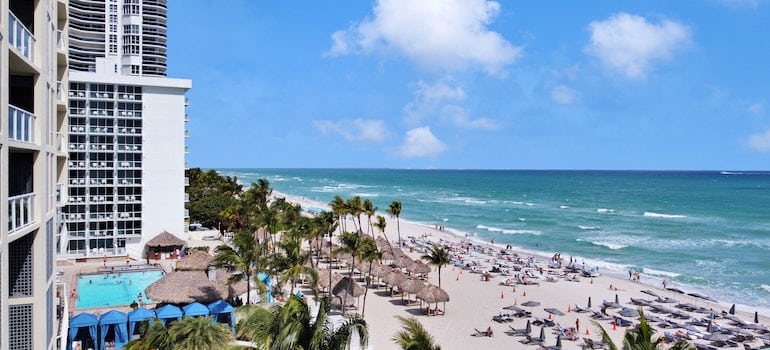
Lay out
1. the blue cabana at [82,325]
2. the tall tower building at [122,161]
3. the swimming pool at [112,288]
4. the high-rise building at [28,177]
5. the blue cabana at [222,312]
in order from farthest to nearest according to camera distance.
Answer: the tall tower building at [122,161] → the swimming pool at [112,288] → the blue cabana at [222,312] → the blue cabana at [82,325] → the high-rise building at [28,177]

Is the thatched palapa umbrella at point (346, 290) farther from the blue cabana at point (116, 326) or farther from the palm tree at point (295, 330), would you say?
the palm tree at point (295, 330)

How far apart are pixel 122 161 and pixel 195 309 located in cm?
2551

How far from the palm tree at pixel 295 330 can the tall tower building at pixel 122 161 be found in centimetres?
3510

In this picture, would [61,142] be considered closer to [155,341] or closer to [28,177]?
[28,177]

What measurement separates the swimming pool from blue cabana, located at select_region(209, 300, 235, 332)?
5837 mm

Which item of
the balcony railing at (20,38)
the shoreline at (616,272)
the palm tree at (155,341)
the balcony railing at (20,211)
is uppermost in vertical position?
the balcony railing at (20,38)

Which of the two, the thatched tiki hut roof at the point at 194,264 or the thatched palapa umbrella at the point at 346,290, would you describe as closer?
the thatched tiki hut roof at the point at 194,264

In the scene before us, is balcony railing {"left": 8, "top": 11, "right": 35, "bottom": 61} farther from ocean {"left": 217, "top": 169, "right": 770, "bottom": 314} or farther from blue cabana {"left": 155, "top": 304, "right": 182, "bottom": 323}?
ocean {"left": 217, "top": 169, "right": 770, "bottom": 314}

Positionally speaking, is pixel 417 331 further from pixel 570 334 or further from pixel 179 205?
pixel 179 205

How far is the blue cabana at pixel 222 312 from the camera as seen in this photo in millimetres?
24719

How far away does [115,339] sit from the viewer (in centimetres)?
2286

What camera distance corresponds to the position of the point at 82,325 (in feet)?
71.8

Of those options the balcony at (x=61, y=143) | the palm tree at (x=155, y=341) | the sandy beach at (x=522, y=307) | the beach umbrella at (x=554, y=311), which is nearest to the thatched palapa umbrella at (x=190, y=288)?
the sandy beach at (x=522, y=307)

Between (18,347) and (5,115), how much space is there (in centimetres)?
460
